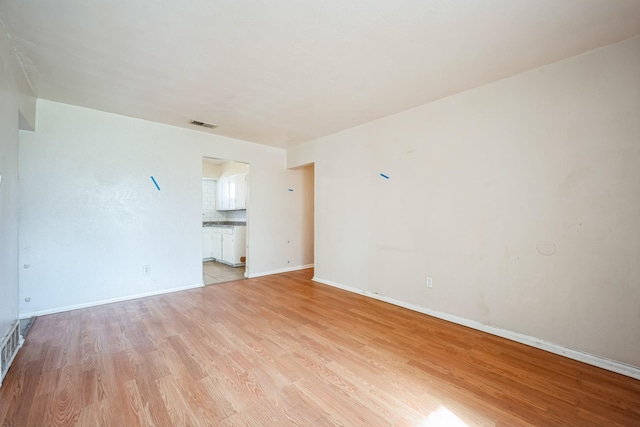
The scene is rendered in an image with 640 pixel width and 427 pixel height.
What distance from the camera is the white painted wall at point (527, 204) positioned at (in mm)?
1964

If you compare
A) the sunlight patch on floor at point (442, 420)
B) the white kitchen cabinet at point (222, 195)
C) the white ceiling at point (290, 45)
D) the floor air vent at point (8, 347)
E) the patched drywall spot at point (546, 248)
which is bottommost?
the sunlight patch on floor at point (442, 420)

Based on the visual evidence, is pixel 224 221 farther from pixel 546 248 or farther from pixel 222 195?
pixel 546 248

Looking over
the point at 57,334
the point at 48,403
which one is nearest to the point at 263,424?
the point at 48,403

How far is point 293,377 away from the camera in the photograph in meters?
1.83

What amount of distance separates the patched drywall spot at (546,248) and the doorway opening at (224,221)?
423 centimetres

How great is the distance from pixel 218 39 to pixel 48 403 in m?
2.66

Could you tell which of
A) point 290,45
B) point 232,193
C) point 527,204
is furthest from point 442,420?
point 232,193

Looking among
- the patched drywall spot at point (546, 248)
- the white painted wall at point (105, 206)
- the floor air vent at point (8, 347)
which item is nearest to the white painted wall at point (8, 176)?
the floor air vent at point (8, 347)

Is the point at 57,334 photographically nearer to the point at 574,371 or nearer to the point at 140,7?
the point at 140,7

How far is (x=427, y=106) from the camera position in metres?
3.08

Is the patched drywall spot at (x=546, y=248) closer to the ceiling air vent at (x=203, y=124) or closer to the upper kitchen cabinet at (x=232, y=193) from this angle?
the ceiling air vent at (x=203, y=124)

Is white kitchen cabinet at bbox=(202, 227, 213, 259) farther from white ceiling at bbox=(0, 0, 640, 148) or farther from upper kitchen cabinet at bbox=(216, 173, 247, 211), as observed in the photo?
white ceiling at bbox=(0, 0, 640, 148)

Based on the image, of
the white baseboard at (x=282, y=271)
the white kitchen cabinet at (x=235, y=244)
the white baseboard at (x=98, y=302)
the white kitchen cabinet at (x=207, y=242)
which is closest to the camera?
the white baseboard at (x=98, y=302)

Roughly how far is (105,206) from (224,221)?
12.2ft
